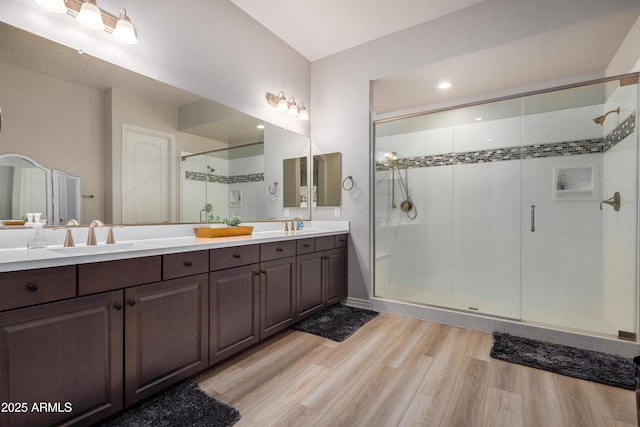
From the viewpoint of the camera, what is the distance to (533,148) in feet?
8.84

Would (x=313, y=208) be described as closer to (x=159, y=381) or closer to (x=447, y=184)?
(x=447, y=184)

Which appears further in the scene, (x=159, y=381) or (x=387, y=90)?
(x=387, y=90)

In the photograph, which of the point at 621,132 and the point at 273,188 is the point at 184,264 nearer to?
the point at 273,188

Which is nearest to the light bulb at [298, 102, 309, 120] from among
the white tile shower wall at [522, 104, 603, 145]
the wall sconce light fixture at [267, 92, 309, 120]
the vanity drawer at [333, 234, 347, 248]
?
the wall sconce light fixture at [267, 92, 309, 120]

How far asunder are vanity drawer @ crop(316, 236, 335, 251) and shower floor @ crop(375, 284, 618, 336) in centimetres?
71

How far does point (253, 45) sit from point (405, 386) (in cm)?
300

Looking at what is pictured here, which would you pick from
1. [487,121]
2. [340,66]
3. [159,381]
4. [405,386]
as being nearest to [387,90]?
[340,66]

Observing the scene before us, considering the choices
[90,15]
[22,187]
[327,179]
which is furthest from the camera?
[327,179]

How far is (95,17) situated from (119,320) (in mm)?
1612

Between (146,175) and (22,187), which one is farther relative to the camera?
(146,175)

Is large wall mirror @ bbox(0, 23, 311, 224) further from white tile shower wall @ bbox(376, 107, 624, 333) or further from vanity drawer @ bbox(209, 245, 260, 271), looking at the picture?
white tile shower wall @ bbox(376, 107, 624, 333)

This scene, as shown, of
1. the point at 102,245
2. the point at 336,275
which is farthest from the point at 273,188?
the point at 102,245

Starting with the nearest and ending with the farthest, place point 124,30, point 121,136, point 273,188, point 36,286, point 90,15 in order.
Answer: point 36,286
point 90,15
point 124,30
point 121,136
point 273,188

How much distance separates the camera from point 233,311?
74.5 inches
